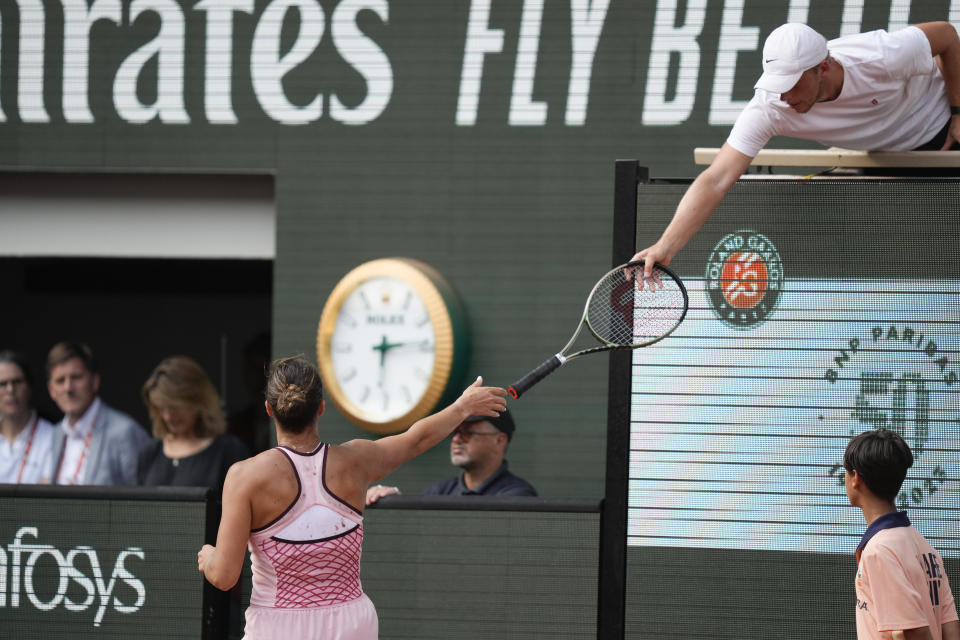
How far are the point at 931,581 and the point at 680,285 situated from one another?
1173 mm

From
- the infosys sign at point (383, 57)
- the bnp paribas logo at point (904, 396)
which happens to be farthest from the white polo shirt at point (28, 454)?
the bnp paribas logo at point (904, 396)

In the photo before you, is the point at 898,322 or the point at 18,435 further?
the point at 18,435

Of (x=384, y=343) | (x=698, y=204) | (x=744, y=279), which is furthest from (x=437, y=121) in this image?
(x=698, y=204)

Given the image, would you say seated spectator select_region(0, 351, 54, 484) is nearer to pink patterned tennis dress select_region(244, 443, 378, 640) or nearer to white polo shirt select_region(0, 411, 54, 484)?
white polo shirt select_region(0, 411, 54, 484)

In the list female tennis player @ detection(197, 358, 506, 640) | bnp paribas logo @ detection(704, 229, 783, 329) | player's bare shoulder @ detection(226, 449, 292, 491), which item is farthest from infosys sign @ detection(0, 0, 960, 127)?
player's bare shoulder @ detection(226, 449, 292, 491)

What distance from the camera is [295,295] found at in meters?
7.09

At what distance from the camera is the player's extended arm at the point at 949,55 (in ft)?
14.3

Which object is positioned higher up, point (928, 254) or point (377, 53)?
point (377, 53)

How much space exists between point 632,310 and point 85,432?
11.4 feet

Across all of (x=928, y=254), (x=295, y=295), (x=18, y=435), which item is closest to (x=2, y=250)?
(x=18, y=435)

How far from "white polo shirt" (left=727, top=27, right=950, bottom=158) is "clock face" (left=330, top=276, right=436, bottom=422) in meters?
2.83

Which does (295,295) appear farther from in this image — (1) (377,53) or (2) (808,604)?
(2) (808,604)

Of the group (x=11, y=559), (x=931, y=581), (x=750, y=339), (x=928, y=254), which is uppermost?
(x=928, y=254)

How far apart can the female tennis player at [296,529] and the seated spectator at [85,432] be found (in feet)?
9.82
